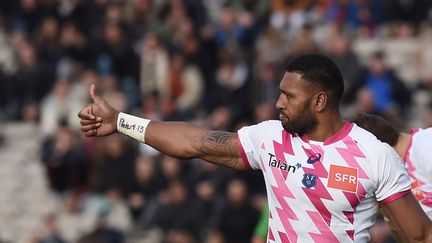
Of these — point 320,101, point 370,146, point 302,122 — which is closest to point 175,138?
point 302,122

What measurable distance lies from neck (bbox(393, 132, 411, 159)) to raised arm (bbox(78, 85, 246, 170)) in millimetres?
1157

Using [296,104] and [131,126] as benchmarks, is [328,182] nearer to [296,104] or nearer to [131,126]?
[296,104]

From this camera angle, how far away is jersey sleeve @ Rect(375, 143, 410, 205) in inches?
245

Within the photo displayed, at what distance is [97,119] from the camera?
6.74 metres

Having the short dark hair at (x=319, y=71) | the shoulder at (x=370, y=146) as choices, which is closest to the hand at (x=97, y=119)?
the short dark hair at (x=319, y=71)

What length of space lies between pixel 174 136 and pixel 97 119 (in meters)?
0.46

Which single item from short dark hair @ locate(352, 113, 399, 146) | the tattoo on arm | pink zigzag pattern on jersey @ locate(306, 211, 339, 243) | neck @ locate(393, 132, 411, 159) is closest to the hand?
the tattoo on arm

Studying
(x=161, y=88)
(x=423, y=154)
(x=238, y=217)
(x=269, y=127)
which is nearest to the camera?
(x=269, y=127)

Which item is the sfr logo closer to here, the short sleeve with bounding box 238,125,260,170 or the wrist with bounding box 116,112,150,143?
the short sleeve with bounding box 238,125,260,170

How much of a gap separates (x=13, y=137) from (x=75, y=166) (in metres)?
2.47

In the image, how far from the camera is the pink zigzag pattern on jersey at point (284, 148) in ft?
21.1

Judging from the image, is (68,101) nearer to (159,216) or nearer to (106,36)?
(106,36)

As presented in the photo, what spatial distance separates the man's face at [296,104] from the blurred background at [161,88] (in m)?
8.02

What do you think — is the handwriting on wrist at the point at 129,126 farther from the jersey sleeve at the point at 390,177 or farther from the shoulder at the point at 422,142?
the shoulder at the point at 422,142
